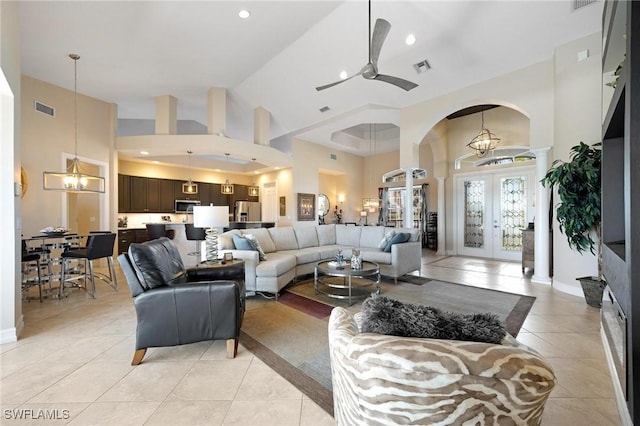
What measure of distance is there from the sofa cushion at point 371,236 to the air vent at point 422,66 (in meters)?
3.06

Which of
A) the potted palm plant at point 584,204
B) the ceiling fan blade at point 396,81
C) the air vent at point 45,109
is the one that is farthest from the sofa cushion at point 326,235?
the air vent at point 45,109

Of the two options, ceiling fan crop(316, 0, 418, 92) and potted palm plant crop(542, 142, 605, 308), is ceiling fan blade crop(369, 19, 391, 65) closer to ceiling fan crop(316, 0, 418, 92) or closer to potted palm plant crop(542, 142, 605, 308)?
ceiling fan crop(316, 0, 418, 92)

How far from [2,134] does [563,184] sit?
627cm

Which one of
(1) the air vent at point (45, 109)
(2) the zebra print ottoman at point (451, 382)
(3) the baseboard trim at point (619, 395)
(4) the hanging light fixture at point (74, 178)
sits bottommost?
(3) the baseboard trim at point (619, 395)

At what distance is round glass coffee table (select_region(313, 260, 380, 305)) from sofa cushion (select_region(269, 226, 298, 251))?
90 centimetres

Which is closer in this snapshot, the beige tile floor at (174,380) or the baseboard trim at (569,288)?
the beige tile floor at (174,380)

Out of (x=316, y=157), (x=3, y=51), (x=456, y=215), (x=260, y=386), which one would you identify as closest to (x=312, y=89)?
(x=316, y=157)

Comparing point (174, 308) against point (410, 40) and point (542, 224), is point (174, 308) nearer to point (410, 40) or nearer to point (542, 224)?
point (410, 40)

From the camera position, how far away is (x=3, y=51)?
249 cm

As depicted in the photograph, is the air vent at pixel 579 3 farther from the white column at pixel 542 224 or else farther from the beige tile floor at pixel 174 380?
the beige tile floor at pixel 174 380

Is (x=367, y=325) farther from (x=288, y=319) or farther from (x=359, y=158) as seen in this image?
(x=359, y=158)

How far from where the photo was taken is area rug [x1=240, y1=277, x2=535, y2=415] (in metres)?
1.99

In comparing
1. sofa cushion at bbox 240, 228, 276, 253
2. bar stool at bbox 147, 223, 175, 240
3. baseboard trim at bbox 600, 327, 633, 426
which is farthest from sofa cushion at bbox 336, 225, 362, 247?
bar stool at bbox 147, 223, 175, 240

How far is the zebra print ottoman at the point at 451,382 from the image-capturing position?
79 cm
